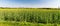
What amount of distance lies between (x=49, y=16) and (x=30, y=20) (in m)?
1.23

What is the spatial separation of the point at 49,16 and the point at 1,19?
9.35ft

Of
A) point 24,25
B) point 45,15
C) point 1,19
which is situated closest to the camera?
point 24,25

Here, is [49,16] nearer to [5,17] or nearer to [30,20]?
[30,20]

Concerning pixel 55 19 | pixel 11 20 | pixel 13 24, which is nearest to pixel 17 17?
pixel 11 20

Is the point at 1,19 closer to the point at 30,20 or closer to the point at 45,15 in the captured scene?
the point at 30,20

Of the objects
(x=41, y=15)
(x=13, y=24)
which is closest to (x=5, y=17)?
(x=13, y=24)

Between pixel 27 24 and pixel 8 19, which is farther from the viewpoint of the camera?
pixel 8 19

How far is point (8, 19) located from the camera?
9.17 m

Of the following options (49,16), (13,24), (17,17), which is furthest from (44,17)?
(13,24)

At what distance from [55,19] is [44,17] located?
2.22 ft

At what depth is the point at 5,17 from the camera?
9195 mm

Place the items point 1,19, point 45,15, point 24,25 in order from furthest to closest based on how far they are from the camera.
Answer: point 45,15 < point 1,19 < point 24,25

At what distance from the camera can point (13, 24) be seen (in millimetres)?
7988

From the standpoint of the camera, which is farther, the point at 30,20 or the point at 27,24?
the point at 30,20
